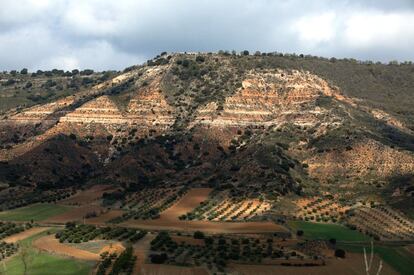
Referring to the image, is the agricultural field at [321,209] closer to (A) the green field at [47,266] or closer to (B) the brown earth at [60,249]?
(B) the brown earth at [60,249]

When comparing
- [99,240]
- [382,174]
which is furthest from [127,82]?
[99,240]

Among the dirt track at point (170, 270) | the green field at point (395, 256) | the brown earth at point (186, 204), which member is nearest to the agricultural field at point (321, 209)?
the green field at point (395, 256)

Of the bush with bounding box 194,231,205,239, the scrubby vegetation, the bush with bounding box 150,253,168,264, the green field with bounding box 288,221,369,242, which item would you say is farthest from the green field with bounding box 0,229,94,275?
the green field with bounding box 288,221,369,242

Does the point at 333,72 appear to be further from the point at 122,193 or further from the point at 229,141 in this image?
the point at 122,193

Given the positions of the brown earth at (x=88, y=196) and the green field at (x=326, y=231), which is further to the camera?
the brown earth at (x=88, y=196)

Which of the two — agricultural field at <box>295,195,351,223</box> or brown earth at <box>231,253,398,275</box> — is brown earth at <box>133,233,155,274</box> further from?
agricultural field at <box>295,195,351,223</box>

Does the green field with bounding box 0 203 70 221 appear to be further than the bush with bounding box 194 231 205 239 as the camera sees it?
Yes

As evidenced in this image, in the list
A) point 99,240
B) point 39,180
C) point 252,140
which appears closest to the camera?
point 99,240
